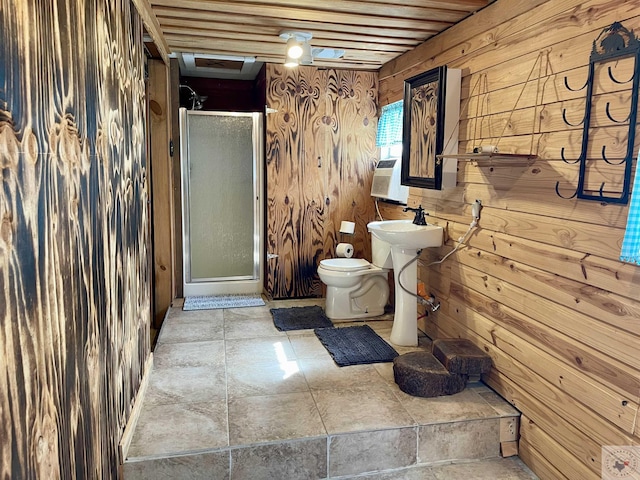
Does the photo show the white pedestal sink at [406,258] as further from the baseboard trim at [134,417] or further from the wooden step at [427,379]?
the baseboard trim at [134,417]

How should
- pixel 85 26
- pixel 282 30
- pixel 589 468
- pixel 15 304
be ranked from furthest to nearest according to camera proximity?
pixel 282 30
pixel 589 468
pixel 85 26
pixel 15 304

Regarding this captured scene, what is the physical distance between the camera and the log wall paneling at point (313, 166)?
4.21 meters

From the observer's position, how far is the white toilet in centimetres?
372

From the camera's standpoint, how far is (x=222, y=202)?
442 cm

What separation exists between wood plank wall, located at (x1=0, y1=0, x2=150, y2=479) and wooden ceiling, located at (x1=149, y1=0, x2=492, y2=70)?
77cm

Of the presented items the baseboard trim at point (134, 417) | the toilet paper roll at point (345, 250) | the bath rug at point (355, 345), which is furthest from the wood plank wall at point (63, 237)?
the toilet paper roll at point (345, 250)

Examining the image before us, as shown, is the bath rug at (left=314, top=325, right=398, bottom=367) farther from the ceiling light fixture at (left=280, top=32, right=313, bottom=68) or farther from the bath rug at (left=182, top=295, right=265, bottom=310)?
the ceiling light fixture at (left=280, top=32, right=313, bottom=68)

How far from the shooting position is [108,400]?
1.78m

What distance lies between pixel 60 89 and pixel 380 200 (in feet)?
10.9

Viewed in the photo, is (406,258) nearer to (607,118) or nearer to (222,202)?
(607,118)

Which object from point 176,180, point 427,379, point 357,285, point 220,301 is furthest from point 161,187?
point 427,379

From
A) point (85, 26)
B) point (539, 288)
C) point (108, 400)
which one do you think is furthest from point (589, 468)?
point (85, 26)

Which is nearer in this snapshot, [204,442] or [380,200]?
[204,442]

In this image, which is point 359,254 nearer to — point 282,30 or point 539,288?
point 282,30
